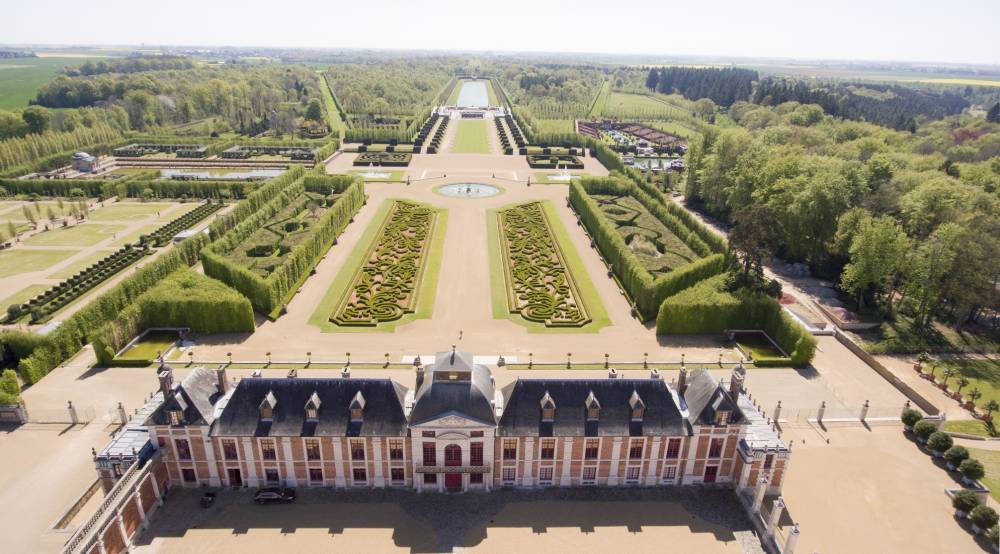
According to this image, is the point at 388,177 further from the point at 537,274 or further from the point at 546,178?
the point at 537,274

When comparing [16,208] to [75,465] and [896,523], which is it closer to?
[75,465]

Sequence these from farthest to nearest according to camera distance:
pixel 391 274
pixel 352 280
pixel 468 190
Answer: pixel 468 190 < pixel 391 274 < pixel 352 280

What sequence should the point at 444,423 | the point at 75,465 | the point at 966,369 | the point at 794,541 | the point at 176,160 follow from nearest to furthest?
the point at 794,541, the point at 444,423, the point at 75,465, the point at 966,369, the point at 176,160

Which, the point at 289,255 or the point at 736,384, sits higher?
the point at 736,384

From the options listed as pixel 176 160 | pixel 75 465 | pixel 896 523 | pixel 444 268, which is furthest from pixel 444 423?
pixel 176 160

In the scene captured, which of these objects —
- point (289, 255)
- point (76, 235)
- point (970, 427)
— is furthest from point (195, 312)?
point (970, 427)

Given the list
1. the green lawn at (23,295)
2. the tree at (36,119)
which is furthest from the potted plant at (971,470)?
the tree at (36,119)

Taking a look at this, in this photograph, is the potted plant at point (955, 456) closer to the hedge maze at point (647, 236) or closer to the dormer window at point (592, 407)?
the dormer window at point (592, 407)
